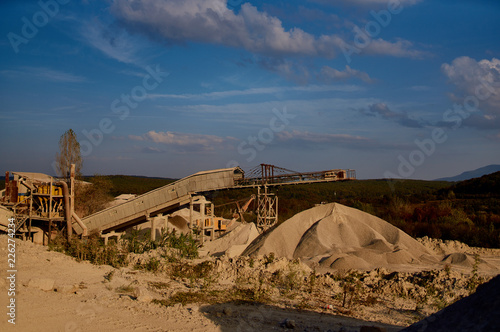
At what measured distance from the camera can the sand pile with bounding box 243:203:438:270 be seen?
15953mm

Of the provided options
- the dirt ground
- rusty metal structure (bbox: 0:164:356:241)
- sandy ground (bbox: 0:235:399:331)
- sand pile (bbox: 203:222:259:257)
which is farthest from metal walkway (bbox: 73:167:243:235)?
sandy ground (bbox: 0:235:399:331)

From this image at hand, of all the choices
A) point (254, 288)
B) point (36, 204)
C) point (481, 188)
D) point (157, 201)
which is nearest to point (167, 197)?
point (157, 201)

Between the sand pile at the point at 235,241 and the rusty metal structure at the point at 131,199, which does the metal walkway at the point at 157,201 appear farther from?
the sand pile at the point at 235,241

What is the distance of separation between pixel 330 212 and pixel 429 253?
4.64 meters

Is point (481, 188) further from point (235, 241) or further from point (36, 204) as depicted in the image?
point (36, 204)

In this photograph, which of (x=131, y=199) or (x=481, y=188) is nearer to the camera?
(x=131, y=199)

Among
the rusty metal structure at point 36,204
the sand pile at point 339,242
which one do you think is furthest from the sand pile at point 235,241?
the rusty metal structure at point 36,204

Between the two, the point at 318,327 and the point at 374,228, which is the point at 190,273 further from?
the point at 374,228

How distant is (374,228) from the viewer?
1992 cm

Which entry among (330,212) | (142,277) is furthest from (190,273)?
(330,212)

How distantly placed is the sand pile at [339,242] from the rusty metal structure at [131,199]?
7.21 ft

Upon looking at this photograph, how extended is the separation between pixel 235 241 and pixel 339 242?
4772mm

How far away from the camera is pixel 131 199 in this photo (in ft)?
70.0

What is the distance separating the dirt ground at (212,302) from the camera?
7504mm
